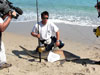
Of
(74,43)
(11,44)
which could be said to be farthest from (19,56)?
(74,43)

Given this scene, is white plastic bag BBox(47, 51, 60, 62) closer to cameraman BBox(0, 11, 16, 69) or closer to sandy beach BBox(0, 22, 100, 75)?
sandy beach BBox(0, 22, 100, 75)

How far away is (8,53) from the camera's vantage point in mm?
6457

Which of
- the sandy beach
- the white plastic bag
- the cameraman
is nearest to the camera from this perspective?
the cameraman

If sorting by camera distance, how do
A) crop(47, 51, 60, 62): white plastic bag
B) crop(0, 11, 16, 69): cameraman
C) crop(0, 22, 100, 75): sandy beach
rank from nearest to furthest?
crop(0, 11, 16, 69): cameraman
crop(0, 22, 100, 75): sandy beach
crop(47, 51, 60, 62): white plastic bag

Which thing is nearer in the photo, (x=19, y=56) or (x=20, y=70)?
(x=20, y=70)

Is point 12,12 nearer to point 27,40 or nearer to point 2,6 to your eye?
point 2,6

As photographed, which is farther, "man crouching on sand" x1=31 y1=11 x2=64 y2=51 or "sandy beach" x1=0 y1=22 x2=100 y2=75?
"man crouching on sand" x1=31 y1=11 x2=64 y2=51

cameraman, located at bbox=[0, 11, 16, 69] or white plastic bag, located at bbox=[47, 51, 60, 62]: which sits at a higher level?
cameraman, located at bbox=[0, 11, 16, 69]

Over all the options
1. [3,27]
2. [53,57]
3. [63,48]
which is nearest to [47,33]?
[53,57]

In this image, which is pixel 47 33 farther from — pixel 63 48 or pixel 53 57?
pixel 63 48

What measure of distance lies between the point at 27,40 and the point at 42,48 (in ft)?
8.37

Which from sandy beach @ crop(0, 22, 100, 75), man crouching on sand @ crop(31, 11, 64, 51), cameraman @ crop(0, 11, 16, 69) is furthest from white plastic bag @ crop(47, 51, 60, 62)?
cameraman @ crop(0, 11, 16, 69)

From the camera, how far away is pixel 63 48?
731 cm

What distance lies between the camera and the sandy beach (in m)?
5.20
